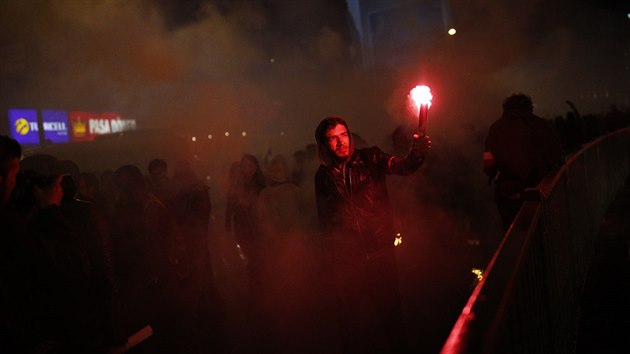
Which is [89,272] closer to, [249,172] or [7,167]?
[7,167]

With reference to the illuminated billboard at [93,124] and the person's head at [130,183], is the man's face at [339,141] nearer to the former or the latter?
the person's head at [130,183]

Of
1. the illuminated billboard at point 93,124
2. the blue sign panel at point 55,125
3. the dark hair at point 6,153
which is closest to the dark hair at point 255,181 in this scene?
the dark hair at point 6,153

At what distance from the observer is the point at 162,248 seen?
3.59 m

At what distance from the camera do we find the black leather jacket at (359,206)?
288 centimetres

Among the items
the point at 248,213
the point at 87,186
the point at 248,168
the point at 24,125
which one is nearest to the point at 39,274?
the point at 87,186

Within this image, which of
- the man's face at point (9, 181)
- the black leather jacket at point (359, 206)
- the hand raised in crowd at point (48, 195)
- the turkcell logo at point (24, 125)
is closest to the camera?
the man's face at point (9, 181)

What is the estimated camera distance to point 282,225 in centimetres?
503

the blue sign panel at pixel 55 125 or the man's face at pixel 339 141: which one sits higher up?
→ the blue sign panel at pixel 55 125

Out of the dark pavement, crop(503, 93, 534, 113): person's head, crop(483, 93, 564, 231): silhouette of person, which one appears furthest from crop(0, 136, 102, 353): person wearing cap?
crop(503, 93, 534, 113): person's head

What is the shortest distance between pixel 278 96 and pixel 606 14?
1152 cm

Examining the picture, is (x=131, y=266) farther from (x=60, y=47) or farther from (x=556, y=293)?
(x=60, y=47)

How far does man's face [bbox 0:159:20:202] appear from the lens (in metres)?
2.21

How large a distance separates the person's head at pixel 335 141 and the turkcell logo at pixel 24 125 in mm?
19105

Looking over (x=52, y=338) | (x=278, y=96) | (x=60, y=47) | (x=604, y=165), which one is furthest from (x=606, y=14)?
(x=52, y=338)
